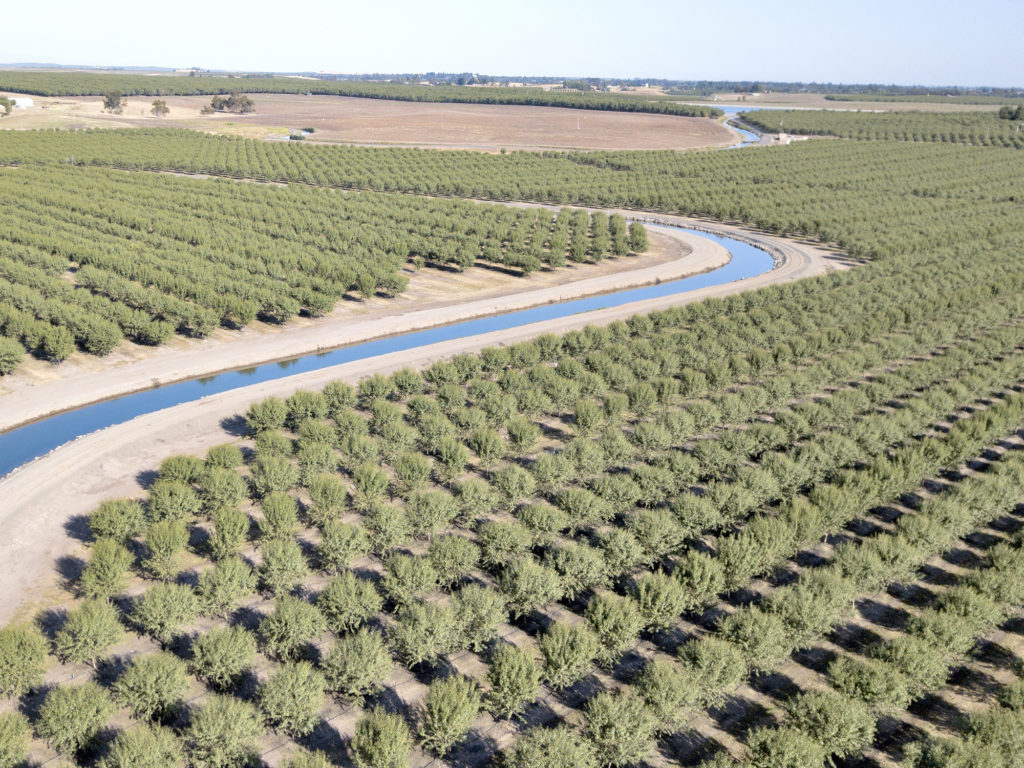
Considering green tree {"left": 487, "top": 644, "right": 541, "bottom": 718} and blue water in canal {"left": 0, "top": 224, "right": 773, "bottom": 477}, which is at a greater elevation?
blue water in canal {"left": 0, "top": 224, "right": 773, "bottom": 477}

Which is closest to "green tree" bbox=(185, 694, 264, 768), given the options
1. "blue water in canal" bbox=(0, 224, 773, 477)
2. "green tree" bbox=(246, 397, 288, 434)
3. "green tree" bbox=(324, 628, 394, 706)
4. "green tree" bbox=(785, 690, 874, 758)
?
"green tree" bbox=(324, 628, 394, 706)

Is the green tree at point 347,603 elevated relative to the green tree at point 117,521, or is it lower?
lower

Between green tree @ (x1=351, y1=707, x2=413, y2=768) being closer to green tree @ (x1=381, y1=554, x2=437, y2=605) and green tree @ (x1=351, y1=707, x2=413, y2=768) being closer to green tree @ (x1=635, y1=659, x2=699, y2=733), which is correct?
green tree @ (x1=381, y1=554, x2=437, y2=605)

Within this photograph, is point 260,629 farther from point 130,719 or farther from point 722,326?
point 722,326

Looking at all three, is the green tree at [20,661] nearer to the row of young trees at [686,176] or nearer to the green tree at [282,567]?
the green tree at [282,567]

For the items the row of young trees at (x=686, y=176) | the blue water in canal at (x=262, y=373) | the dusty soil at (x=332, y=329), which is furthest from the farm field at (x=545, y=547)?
the row of young trees at (x=686, y=176)

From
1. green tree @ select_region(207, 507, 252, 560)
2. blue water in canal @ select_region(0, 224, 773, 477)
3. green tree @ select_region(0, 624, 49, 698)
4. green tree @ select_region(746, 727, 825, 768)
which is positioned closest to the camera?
green tree @ select_region(746, 727, 825, 768)
